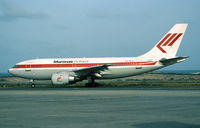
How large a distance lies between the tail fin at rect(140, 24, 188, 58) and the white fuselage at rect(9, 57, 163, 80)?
4.63 ft

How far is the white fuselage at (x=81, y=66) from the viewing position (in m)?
37.5

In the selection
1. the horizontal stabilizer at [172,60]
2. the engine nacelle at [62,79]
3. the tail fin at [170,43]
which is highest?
the tail fin at [170,43]

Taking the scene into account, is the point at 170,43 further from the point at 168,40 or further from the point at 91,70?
the point at 91,70

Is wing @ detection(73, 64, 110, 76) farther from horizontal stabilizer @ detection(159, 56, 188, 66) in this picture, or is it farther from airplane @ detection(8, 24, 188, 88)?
horizontal stabilizer @ detection(159, 56, 188, 66)

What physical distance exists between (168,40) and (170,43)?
429mm

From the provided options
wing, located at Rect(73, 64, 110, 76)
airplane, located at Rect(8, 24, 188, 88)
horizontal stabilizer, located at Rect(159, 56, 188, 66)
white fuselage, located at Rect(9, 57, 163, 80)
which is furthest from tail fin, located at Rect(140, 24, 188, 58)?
wing, located at Rect(73, 64, 110, 76)

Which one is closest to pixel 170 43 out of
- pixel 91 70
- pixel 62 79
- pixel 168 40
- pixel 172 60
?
pixel 168 40

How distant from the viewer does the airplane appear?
120 ft

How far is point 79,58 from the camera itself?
39625mm

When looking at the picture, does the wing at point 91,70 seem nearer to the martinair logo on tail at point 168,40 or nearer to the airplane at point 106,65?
the airplane at point 106,65

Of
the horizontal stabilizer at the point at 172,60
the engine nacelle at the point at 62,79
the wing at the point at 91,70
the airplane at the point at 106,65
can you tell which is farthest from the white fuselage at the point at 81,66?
the engine nacelle at the point at 62,79

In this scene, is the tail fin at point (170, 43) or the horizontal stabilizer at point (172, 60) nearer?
the horizontal stabilizer at point (172, 60)

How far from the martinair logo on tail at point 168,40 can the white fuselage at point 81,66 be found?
2.14m

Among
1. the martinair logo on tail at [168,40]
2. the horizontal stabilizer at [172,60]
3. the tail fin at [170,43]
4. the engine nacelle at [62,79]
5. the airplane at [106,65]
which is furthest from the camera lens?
the martinair logo on tail at [168,40]
